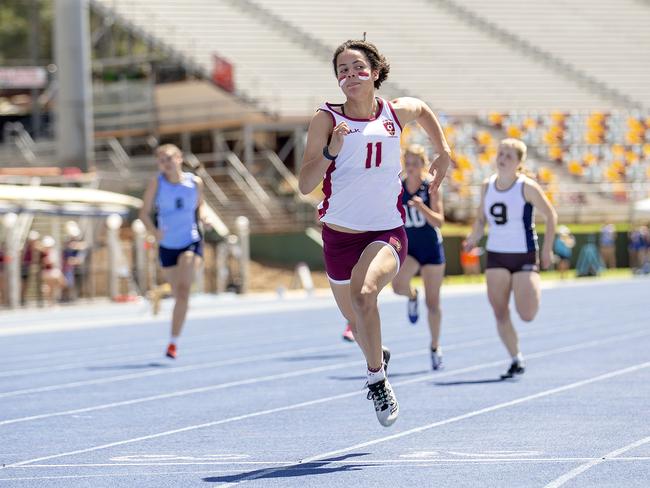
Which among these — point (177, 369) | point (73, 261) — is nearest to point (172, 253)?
point (177, 369)

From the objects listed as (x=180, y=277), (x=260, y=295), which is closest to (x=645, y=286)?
(x=260, y=295)

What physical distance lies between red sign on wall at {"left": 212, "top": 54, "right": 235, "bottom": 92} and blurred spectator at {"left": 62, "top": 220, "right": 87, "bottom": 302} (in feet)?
56.2

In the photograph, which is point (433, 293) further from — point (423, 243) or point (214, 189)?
point (214, 189)

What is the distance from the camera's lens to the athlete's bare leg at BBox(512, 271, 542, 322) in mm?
10836

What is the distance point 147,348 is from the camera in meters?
16.4

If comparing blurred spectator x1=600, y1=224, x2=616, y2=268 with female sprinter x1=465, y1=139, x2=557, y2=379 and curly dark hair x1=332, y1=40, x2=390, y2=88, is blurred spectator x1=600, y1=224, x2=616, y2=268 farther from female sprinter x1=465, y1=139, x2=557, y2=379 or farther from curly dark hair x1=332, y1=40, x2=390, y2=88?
curly dark hair x1=332, y1=40, x2=390, y2=88

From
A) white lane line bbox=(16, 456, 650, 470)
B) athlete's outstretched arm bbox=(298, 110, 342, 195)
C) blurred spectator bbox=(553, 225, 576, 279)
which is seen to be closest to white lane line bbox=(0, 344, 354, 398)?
white lane line bbox=(16, 456, 650, 470)

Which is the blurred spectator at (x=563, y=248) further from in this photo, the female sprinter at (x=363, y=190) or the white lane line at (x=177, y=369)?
the female sprinter at (x=363, y=190)

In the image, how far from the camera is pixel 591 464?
663 centimetres

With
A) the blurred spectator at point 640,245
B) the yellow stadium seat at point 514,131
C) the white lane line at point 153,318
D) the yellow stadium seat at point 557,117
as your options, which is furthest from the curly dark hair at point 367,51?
the yellow stadium seat at point 557,117

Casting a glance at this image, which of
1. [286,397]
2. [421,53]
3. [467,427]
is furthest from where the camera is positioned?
[421,53]

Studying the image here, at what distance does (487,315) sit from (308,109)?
2159 cm

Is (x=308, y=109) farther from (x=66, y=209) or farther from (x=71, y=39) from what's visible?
(x=66, y=209)

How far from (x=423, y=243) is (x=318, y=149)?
5.12 m
